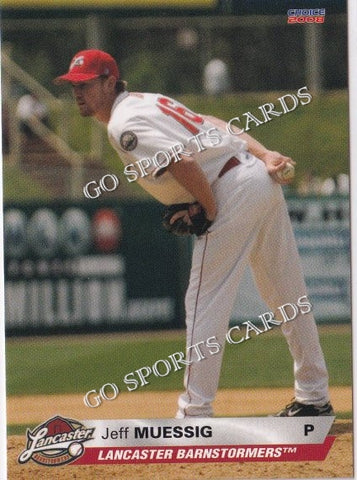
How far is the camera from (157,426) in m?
7.48

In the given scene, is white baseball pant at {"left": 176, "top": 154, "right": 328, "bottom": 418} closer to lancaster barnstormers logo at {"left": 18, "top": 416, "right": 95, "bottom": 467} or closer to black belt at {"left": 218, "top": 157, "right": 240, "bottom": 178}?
black belt at {"left": 218, "top": 157, "right": 240, "bottom": 178}

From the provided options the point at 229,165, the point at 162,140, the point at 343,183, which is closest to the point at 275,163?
the point at 229,165

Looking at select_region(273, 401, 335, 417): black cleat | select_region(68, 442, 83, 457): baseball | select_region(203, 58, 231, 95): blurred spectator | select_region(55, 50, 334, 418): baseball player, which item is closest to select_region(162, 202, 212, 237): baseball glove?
select_region(55, 50, 334, 418): baseball player

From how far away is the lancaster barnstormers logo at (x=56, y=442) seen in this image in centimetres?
743

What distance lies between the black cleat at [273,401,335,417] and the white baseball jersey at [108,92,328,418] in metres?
0.46

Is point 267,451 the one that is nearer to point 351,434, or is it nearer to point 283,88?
point 351,434

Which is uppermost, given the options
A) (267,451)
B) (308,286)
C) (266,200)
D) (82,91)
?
(82,91)

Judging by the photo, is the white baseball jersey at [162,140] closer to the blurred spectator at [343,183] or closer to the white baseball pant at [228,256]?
the white baseball pant at [228,256]

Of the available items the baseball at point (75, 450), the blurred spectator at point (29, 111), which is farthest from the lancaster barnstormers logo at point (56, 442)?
the blurred spectator at point (29, 111)

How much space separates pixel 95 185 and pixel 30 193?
0.39 metres

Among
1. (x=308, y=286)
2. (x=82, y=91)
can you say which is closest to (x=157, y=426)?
(x=308, y=286)

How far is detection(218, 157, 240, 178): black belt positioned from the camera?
290 inches

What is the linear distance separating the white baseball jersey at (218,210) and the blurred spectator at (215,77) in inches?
17.9

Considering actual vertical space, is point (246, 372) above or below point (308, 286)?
below
